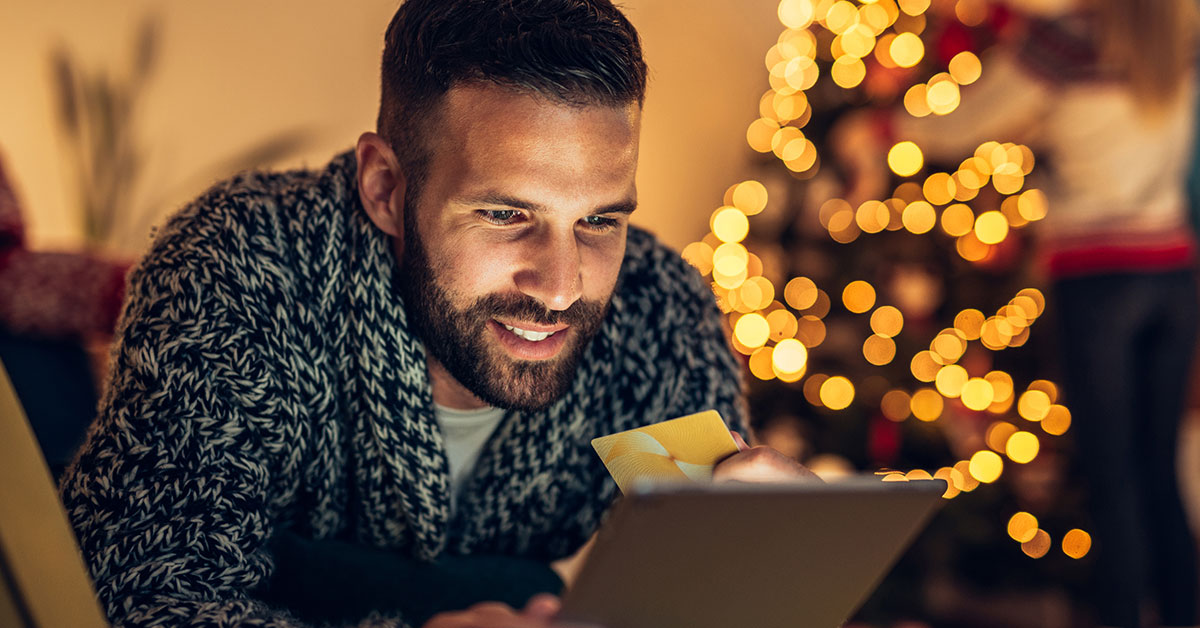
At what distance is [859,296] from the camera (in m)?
2.89

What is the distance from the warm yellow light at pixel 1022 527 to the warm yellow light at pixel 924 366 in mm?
452

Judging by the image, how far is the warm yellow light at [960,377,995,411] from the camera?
271cm

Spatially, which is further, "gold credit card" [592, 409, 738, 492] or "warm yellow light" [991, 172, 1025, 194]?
"warm yellow light" [991, 172, 1025, 194]

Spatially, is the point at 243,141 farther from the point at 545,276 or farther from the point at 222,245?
the point at 545,276

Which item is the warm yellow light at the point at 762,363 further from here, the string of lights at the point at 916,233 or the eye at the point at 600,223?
the eye at the point at 600,223

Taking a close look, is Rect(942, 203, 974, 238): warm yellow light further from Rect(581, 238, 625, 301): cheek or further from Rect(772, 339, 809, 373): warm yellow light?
Rect(581, 238, 625, 301): cheek

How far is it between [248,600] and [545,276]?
434mm

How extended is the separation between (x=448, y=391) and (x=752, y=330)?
74.1 inches

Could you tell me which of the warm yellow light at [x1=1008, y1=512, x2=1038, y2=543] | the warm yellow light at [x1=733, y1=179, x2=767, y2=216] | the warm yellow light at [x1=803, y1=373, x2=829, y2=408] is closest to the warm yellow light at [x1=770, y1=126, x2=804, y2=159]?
the warm yellow light at [x1=733, y1=179, x2=767, y2=216]

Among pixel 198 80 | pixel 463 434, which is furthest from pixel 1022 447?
pixel 198 80

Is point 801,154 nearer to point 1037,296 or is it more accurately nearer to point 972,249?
point 972,249

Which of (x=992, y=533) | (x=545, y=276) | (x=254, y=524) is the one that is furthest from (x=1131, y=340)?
(x=254, y=524)

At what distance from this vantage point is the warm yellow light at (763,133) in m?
3.10

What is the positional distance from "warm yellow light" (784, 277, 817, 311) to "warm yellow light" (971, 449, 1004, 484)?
0.66m
